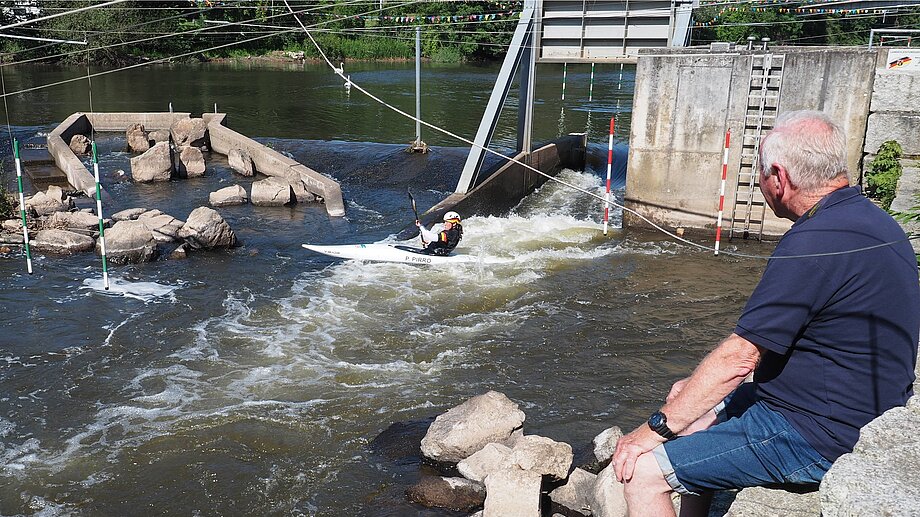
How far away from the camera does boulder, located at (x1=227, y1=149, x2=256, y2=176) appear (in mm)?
19203

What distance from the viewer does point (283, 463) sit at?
269 inches

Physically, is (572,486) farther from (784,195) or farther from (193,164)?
(193,164)

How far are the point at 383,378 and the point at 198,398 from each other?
1.87m

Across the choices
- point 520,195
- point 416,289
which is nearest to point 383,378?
point 416,289

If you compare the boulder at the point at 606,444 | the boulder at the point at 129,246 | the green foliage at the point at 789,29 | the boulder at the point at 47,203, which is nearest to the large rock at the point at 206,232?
the boulder at the point at 129,246

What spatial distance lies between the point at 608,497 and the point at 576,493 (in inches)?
21.8

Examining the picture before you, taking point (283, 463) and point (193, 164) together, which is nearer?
point (283, 463)

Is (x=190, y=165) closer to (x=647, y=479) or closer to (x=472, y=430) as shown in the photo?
(x=472, y=430)

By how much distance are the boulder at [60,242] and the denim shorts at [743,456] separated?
38.7 feet

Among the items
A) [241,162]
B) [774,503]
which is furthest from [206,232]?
[774,503]

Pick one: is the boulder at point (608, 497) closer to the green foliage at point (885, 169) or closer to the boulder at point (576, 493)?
the boulder at point (576, 493)

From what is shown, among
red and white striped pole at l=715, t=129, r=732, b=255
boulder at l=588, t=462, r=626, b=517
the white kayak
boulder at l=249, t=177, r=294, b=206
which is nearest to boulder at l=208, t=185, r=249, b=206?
boulder at l=249, t=177, r=294, b=206

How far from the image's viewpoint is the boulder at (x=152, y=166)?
58.6 feet

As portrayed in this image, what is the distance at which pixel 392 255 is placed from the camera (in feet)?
40.9
